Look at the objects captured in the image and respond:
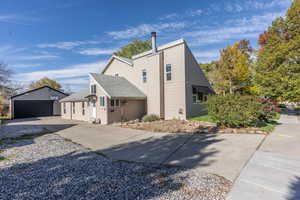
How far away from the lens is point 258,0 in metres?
9.66

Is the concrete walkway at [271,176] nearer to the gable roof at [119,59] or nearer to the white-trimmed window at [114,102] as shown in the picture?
the white-trimmed window at [114,102]

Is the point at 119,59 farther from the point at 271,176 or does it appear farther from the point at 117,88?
the point at 271,176

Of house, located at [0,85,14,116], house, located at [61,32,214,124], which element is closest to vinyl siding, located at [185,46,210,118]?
house, located at [61,32,214,124]

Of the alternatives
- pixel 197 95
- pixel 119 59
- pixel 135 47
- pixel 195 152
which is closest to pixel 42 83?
pixel 135 47

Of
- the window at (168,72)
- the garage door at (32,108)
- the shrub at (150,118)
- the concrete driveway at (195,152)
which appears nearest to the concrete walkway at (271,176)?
the concrete driveway at (195,152)

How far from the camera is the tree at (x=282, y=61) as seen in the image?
1320cm

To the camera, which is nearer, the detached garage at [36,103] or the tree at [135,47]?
the detached garage at [36,103]

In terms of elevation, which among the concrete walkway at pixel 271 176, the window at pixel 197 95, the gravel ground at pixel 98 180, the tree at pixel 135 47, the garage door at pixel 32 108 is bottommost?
the gravel ground at pixel 98 180

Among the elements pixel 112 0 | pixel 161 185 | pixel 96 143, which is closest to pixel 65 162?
pixel 96 143

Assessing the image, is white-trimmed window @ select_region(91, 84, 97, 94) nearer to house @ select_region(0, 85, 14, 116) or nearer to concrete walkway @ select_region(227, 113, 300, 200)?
concrete walkway @ select_region(227, 113, 300, 200)

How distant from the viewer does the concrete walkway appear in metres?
2.79

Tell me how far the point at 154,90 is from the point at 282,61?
13.2 metres

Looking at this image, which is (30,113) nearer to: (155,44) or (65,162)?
(155,44)

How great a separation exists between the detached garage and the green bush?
76.1 feet
